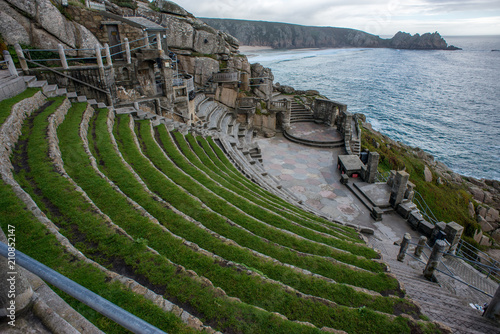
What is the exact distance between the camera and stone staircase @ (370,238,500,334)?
7527 mm

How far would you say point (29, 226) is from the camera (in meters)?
6.45

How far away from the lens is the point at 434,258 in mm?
10125

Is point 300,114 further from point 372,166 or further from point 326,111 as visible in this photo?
point 372,166

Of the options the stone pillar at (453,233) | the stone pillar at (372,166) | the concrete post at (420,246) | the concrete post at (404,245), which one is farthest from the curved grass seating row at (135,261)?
the stone pillar at (372,166)

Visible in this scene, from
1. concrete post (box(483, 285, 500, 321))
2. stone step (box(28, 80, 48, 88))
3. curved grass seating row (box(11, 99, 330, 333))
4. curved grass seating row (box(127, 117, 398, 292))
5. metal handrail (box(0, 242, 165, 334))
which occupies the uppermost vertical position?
metal handrail (box(0, 242, 165, 334))

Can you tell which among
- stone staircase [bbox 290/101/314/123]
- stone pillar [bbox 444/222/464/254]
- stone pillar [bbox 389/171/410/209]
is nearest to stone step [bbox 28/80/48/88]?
stone pillar [bbox 389/171/410/209]

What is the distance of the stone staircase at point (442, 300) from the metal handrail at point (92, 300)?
7.92 m

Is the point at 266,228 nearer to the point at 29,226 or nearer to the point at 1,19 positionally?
the point at 29,226

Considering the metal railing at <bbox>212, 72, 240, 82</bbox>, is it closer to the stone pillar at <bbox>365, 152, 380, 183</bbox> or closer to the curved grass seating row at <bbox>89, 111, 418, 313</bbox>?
the stone pillar at <bbox>365, 152, 380, 183</bbox>

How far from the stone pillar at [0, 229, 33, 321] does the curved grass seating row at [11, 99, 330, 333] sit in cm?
264

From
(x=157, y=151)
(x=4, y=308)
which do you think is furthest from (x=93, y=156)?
(x=4, y=308)

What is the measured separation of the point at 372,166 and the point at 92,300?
63.9 ft

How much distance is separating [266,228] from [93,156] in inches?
311

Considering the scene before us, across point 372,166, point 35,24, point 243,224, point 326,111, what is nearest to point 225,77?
point 326,111
